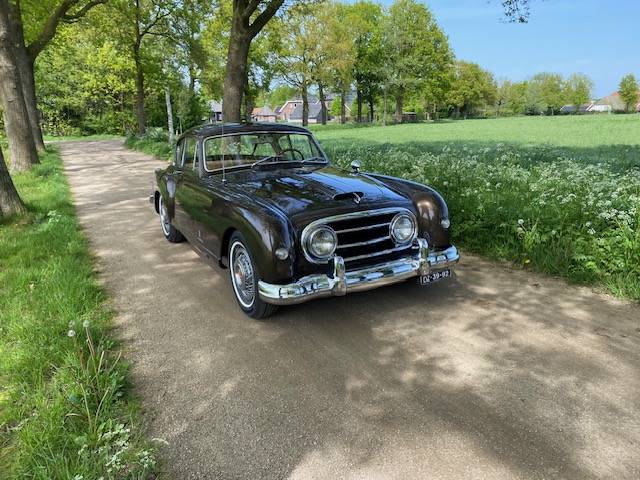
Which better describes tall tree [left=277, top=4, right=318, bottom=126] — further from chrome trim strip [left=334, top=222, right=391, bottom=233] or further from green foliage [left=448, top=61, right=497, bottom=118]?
chrome trim strip [left=334, top=222, right=391, bottom=233]

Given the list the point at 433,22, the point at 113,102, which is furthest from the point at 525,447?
the point at 433,22

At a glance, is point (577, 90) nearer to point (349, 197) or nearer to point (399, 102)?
point (399, 102)

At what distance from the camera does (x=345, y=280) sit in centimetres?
350

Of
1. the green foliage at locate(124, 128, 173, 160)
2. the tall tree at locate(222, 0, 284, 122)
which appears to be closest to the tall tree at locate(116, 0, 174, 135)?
the green foliage at locate(124, 128, 173, 160)

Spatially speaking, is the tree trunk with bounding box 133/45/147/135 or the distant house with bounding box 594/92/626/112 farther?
the distant house with bounding box 594/92/626/112

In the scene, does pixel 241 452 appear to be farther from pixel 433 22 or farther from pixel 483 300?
pixel 433 22

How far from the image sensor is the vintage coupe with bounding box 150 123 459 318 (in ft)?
11.5

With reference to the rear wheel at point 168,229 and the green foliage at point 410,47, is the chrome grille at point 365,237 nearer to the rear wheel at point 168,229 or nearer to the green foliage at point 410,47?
the rear wheel at point 168,229

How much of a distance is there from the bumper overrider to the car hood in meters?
0.45

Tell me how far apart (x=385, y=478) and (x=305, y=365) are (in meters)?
1.14

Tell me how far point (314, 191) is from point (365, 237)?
63 cm

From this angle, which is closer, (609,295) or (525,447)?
(525,447)

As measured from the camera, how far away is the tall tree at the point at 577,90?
123650 millimetres

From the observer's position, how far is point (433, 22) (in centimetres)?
5831
